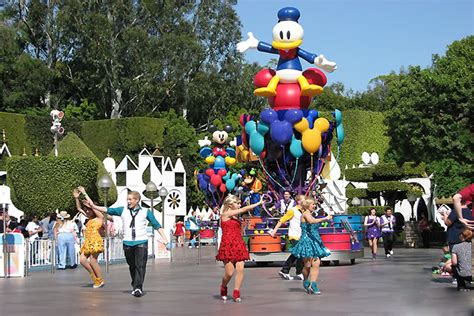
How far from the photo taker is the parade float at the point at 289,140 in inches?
974

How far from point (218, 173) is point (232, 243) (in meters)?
27.0

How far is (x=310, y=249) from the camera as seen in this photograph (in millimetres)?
14891

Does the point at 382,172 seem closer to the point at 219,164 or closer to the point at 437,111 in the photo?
the point at 437,111

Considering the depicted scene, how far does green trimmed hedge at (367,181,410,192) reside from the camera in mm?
44000

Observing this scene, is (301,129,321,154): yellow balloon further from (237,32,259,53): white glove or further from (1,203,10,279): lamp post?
(1,203,10,279): lamp post

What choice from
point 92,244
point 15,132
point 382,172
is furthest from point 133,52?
point 92,244

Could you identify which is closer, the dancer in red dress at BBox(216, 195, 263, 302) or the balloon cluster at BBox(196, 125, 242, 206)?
the dancer in red dress at BBox(216, 195, 263, 302)

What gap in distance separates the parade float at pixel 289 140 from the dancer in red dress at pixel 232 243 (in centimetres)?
1083

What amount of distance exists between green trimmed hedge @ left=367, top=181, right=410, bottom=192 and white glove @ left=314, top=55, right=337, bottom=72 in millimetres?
19596

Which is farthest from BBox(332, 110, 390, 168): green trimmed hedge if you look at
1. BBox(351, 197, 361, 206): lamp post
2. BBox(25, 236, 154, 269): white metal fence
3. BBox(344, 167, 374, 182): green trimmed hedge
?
BBox(25, 236, 154, 269): white metal fence

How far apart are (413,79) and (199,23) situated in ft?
77.6

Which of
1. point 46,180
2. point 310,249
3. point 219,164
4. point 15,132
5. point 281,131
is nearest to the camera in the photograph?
point 310,249

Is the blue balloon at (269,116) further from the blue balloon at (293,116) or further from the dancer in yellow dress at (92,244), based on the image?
the dancer in yellow dress at (92,244)

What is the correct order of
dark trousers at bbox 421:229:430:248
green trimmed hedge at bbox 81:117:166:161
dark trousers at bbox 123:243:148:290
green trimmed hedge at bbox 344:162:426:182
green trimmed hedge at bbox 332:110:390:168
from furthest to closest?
green trimmed hedge at bbox 332:110:390:168 < green trimmed hedge at bbox 81:117:166:161 < green trimmed hedge at bbox 344:162:426:182 < dark trousers at bbox 421:229:430:248 < dark trousers at bbox 123:243:148:290
